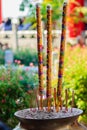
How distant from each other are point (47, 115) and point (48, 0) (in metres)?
7.53

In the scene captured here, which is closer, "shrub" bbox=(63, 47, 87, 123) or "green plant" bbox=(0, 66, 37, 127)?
"green plant" bbox=(0, 66, 37, 127)

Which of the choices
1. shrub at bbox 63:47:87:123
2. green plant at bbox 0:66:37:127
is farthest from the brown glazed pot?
shrub at bbox 63:47:87:123

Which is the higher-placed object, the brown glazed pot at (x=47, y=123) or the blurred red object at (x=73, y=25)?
the brown glazed pot at (x=47, y=123)

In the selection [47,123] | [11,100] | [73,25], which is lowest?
[73,25]

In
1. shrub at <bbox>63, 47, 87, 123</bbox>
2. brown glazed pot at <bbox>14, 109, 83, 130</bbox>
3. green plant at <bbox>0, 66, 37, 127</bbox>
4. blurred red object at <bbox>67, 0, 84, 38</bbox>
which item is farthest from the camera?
blurred red object at <bbox>67, 0, 84, 38</bbox>

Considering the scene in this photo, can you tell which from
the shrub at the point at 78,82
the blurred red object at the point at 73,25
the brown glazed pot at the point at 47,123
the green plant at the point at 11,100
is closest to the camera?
the brown glazed pot at the point at 47,123

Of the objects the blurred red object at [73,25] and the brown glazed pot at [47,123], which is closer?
the brown glazed pot at [47,123]

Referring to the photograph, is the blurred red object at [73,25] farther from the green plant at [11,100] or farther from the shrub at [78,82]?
the green plant at [11,100]

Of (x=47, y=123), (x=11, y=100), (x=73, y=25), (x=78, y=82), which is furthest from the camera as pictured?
(x=73, y=25)

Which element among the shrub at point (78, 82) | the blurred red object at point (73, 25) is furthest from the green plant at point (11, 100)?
the blurred red object at point (73, 25)

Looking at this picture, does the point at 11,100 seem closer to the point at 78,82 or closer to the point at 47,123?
the point at 78,82

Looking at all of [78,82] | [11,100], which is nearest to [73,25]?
[78,82]

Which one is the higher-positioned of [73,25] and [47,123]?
[47,123]

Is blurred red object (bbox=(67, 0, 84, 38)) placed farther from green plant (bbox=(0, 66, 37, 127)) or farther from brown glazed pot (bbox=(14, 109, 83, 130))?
brown glazed pot (bbox=(14, 109, 83, 130))
